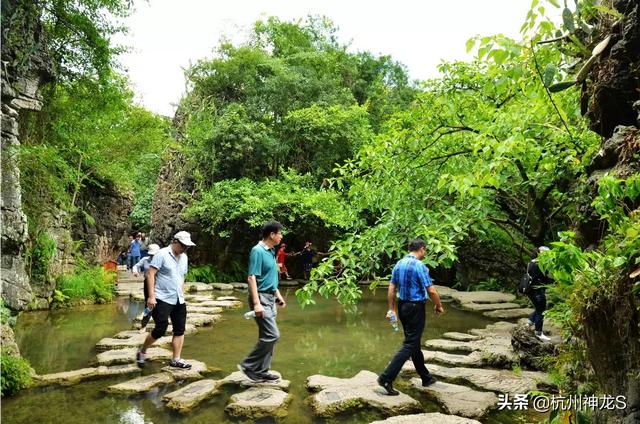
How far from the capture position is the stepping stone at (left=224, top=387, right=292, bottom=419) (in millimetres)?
4520

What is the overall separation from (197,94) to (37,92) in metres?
11.4

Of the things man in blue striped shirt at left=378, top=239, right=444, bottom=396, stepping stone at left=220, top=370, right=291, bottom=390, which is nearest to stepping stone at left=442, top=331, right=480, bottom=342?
man in blue striped shirt at left=378, top=239, right=444, bottom=396

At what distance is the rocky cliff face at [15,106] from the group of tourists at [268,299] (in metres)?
4.29

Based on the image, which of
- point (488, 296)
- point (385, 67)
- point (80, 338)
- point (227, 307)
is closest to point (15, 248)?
point (80, 338)

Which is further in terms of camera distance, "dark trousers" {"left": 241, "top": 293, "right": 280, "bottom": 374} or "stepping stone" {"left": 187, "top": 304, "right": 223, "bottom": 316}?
"stepping stone" {"left": 187, "top": 304, "right": 223, "bottom": 316}

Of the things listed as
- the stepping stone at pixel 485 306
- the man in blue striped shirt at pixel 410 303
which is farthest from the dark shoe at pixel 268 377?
the stepping stone at pixel 485 306

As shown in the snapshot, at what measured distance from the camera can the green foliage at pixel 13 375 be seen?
4918 mm

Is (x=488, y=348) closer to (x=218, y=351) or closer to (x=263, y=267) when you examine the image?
(x=263, y=267)

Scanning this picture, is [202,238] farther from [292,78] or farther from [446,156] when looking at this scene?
[446,156]

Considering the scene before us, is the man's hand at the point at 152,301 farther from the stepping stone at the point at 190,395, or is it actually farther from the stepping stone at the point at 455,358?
the stepping stone at the point at 455,358

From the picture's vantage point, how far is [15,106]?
28.6 feet

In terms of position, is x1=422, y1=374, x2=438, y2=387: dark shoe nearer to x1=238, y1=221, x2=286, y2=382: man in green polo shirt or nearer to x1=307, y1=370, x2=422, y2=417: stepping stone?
x1=307, y1=370, x2=422, y2=417: stepping stone

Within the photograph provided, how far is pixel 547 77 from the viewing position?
3.43 meters

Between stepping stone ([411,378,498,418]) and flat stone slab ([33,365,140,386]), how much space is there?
368 cm
